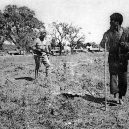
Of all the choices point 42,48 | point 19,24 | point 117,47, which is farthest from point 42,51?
point 19,24

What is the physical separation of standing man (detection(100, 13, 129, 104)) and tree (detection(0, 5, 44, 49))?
59629 mm

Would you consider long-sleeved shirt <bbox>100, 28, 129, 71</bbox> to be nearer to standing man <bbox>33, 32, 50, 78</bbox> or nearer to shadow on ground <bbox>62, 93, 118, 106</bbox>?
shadow on ground <bbox>62, 93, 118, 106</bbox>

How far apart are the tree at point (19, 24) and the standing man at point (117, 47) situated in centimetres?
5963

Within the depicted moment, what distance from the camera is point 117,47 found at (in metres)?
7.46

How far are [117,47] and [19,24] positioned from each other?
61.6 metres

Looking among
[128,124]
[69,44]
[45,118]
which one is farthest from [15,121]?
[69,44]

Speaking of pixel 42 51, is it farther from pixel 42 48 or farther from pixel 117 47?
pixel 117 47

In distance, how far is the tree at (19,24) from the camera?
66.7m

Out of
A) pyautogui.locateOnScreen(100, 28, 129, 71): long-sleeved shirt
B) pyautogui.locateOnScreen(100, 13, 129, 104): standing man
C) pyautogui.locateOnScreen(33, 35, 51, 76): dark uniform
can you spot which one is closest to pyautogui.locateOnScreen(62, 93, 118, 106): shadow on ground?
pyautogui.locateOnScreen(100, 13, 129, 104): standing man

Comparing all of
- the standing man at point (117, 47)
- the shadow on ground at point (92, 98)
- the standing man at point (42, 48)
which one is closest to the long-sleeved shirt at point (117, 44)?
the standing man at point (117, 47)

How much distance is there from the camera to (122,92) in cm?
760

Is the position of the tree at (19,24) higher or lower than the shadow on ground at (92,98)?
higher

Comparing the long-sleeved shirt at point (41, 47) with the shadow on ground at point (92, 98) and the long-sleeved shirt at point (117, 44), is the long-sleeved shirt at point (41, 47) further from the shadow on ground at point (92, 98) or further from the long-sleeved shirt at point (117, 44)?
the long-sleeved shirt at point (117, 44)

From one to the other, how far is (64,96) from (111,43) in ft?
6.91
